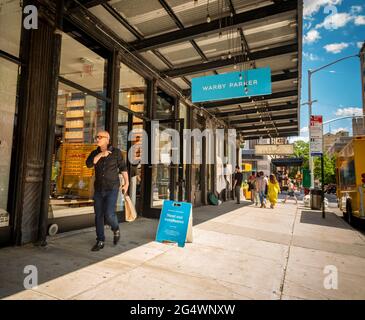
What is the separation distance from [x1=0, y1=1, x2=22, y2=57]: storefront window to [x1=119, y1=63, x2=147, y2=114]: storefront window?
10.1ft

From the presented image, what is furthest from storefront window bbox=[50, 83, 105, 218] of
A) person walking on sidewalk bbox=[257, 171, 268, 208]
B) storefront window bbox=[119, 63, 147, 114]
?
person walking on sidewalk bbox=[257, 171, 268, 208]

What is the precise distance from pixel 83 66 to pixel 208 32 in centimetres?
388

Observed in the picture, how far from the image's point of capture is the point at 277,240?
562 centimetres

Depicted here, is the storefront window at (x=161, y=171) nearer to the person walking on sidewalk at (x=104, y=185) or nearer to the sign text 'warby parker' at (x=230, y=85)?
the sign text 'warby parker' at (x=230, y=85)

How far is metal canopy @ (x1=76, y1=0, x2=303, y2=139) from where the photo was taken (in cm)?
572

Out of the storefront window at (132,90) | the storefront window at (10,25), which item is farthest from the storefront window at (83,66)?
the storefront window at (10,25)

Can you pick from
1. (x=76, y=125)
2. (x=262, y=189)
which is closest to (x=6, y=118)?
(x=76, y=125)

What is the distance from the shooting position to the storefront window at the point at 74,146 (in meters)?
7.79

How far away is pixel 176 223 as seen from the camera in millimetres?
4883

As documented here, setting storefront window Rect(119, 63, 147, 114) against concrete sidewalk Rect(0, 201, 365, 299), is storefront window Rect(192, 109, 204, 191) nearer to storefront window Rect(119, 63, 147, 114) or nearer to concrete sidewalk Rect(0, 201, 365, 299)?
storefront window Rect(119, 63, 147, 114)

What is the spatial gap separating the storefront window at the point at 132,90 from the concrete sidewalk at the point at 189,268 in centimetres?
407

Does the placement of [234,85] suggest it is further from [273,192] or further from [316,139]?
[273,192]
